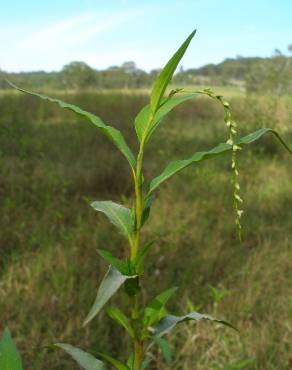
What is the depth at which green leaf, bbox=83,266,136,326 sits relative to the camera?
439 mm

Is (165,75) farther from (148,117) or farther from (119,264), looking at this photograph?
(119,264)

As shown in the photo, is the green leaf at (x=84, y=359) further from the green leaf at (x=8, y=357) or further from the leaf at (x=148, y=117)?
A: the leaf at (x=148, y=117)

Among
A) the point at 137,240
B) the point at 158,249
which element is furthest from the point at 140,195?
the point at 158,249

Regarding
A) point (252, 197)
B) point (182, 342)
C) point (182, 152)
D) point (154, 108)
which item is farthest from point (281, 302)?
point (182, 152)

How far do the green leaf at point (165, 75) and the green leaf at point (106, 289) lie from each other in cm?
20

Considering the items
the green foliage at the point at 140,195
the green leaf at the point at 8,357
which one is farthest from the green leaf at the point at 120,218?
the green leaf at the point at 8,357

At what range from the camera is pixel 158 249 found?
254 centimetres

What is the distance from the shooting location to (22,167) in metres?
3.85

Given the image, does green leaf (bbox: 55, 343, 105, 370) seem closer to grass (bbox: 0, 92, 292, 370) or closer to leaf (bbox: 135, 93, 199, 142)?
grass (bbox: 0, 92, 292, 370)

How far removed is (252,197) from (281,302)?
1.52 meters

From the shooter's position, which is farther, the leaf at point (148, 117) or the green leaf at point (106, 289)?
the leaf at point (148, 117)

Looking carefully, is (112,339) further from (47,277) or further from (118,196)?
(118,196)

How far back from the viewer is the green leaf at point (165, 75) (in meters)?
0.47

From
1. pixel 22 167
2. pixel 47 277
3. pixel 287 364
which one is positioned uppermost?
pixel 22 167
